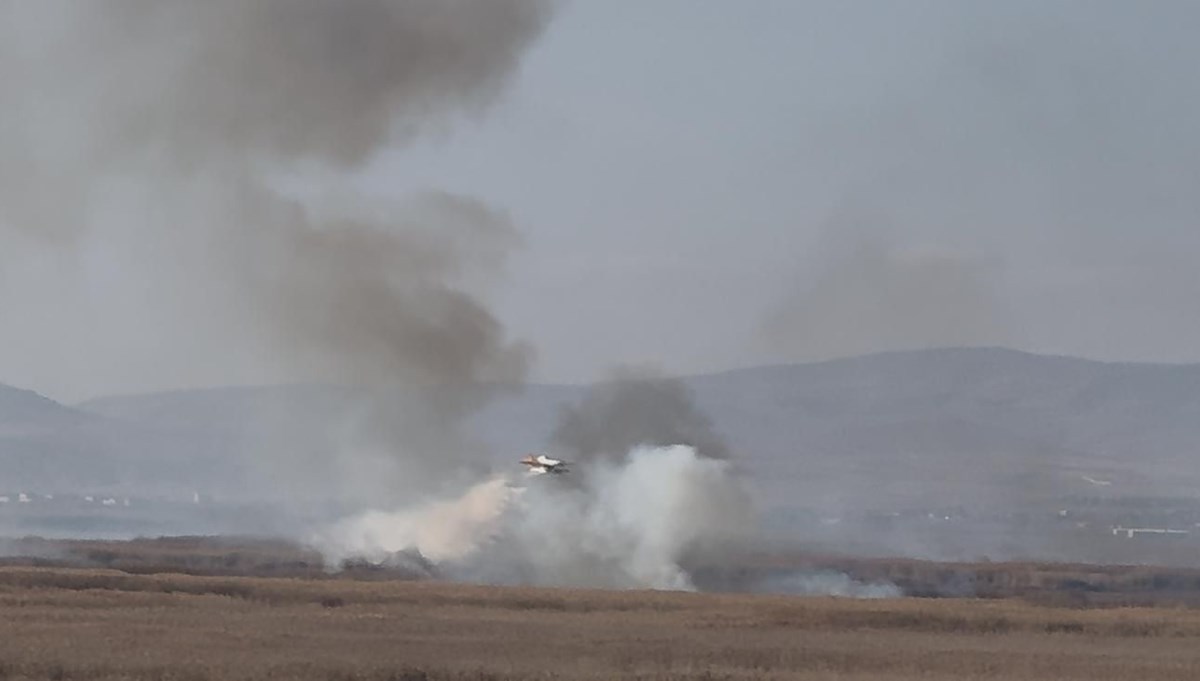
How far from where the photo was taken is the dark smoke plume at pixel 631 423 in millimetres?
101312

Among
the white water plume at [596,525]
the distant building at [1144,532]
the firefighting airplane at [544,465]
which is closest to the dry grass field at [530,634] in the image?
the white water plume at [596,525]

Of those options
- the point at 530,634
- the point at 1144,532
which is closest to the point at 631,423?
the point at 530,634

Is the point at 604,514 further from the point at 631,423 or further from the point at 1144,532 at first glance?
the point at 1144,532

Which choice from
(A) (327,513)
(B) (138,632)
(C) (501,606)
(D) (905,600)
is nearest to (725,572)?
(D) (905,600)

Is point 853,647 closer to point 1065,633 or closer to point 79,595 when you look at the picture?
point 1065,633

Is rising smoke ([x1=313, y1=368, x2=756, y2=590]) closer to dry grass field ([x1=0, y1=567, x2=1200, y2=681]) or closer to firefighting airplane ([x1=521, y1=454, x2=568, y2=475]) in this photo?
firefighting airplane ([x1=521, y1=454, x2=568, y2=475])

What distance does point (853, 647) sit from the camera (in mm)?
56344

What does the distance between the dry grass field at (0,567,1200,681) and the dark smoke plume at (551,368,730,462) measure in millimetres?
22841

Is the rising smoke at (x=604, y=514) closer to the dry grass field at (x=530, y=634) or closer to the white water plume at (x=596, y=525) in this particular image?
the white water plume at (x=596, y=525)

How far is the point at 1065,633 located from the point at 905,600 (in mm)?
13319

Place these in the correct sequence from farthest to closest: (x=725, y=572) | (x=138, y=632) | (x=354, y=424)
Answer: (x=354, y=424) < (x=725, y=572) < (x=138, y=632)

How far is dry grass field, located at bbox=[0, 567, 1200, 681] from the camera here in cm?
4716

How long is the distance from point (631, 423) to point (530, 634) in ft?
150

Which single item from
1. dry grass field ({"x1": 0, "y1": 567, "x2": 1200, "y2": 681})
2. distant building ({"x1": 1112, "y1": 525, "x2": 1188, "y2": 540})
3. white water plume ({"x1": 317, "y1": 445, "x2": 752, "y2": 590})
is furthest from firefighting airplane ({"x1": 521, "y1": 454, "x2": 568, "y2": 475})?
distant building ({"x1": 1112, "y1": 525, "x2": 1188, "y2": 540})
